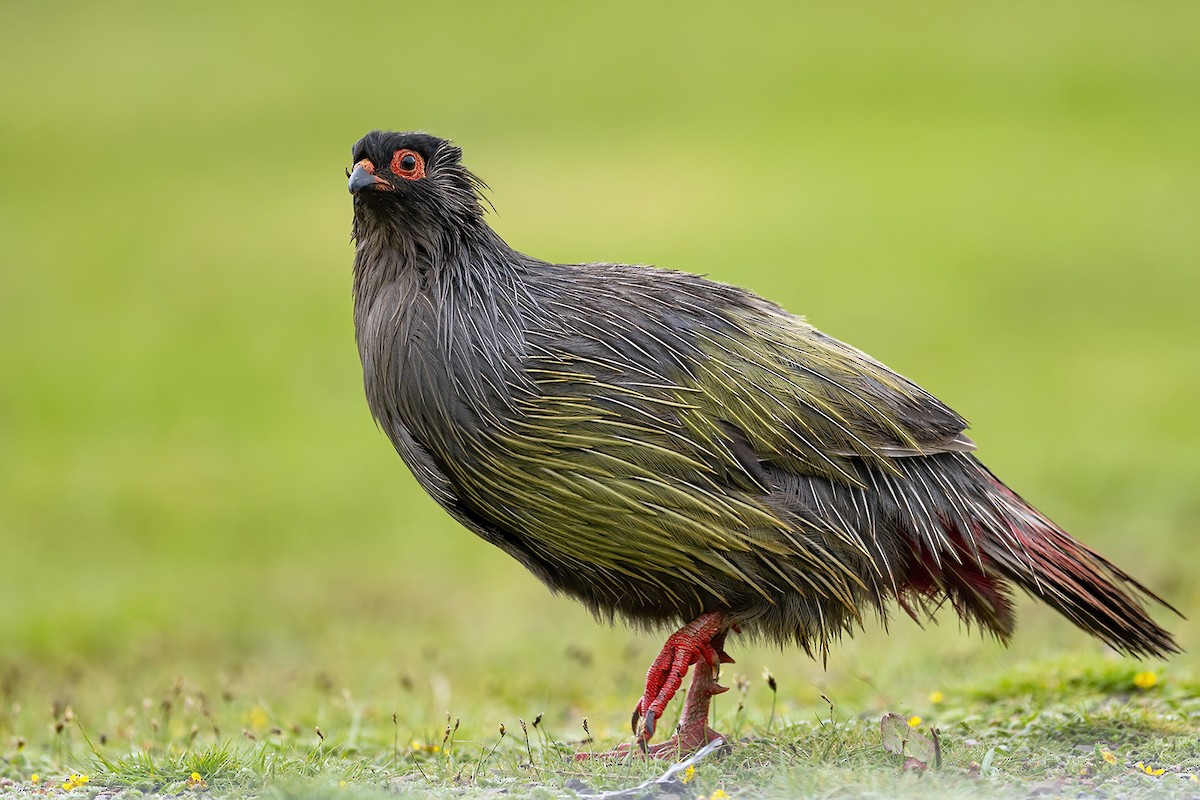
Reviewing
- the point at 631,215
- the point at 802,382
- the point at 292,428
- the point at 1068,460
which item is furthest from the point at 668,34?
the point at 802,382

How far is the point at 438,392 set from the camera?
509cm

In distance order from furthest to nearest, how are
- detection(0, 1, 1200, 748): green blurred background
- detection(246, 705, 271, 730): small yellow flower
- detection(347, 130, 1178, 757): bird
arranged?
1. detection(0, 1, 1200, 748): green blurred background
2. detection(246, 705, 271, 730): small yellow flower
3. detection(347, 130, 1178, 757): bird

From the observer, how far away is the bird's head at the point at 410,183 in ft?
17.4

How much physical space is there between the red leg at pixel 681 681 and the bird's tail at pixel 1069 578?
1088mm

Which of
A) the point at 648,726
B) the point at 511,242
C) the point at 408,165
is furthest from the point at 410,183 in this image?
the point at 511,242

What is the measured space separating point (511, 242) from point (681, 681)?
13.6 metres

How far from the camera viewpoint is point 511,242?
18312 millimetres

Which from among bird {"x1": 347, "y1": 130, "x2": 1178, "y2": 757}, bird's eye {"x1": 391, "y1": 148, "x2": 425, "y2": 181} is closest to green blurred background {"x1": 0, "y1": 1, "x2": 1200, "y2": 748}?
bird {"x1": 347, "y1": 130, "x2": 1178, "y2": 757}

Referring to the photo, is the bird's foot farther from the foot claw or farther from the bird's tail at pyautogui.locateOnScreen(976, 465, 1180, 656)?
the bird's tail at pyautogui.locateOnScreen(976, 465, 1180, 656)

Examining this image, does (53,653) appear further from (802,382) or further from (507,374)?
(802,382)

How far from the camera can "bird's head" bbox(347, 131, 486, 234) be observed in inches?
→ 209

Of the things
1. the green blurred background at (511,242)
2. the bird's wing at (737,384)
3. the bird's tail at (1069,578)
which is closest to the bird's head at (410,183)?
the bird's wing at (737,384)

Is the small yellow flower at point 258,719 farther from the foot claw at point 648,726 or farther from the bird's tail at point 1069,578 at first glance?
the bird's tail at point 1069,578

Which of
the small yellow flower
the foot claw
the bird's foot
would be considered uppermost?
the bird's foot
